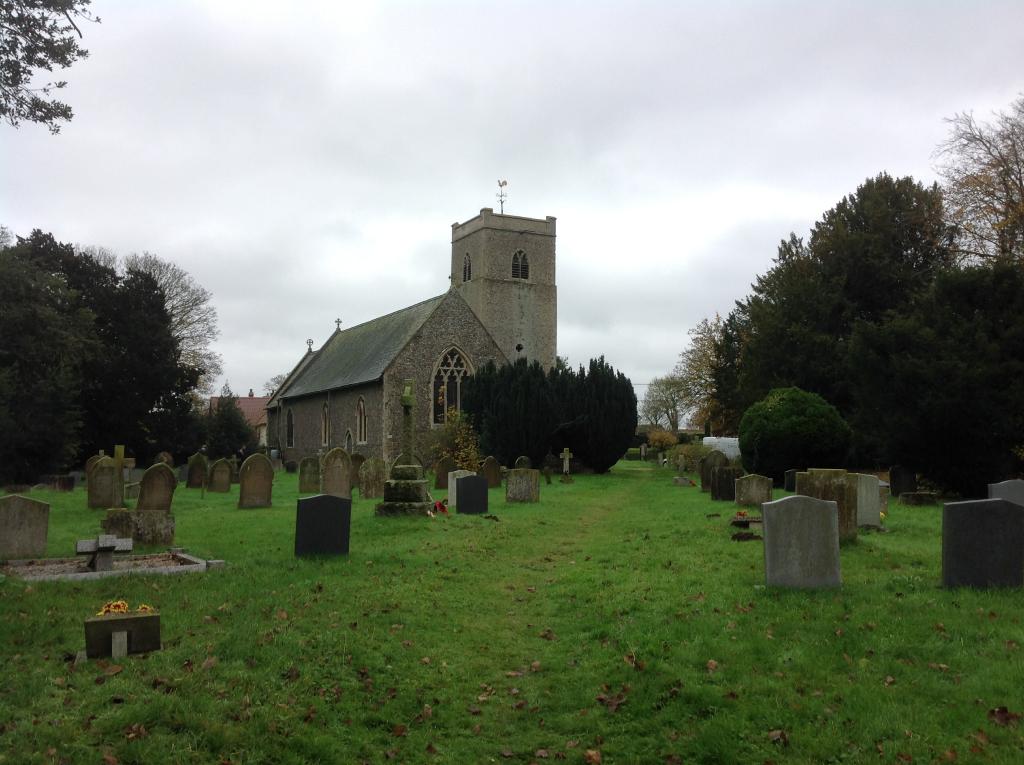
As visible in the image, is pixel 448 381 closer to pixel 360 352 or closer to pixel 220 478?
pixel 360 352

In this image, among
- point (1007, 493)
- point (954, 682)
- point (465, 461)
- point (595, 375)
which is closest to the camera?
point (954, 682)

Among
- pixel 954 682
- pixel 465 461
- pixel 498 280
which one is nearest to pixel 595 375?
pixel 465 461

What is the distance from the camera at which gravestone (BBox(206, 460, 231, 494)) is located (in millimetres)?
21828

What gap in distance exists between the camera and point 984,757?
4.31m

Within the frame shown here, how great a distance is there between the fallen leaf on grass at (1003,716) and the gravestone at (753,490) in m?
10.3

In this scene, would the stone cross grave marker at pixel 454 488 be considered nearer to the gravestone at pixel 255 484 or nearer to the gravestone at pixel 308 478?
the gravestone at pixel 255 484

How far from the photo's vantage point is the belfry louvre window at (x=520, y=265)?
48281 mm

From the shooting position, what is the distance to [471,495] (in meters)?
15.3

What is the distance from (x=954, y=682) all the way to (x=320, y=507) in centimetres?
682

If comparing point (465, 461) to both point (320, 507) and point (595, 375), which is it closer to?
point (595, 375)

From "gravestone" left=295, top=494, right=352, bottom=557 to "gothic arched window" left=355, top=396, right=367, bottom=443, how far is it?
83.2 feet

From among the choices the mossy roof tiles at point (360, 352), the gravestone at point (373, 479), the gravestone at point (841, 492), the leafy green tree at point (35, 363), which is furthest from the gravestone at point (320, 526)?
the mossy roof tiles at point (360, 352)

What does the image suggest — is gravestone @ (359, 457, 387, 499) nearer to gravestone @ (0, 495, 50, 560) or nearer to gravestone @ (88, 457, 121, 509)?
gravestone @ (88, 457, 121, 509)

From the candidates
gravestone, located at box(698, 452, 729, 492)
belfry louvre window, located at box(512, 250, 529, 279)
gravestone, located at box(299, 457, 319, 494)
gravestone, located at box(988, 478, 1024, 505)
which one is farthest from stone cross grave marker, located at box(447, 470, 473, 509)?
belfry louvre window, located at box(512, 250, 529, 279)
